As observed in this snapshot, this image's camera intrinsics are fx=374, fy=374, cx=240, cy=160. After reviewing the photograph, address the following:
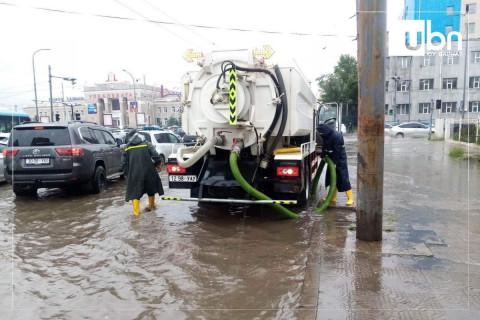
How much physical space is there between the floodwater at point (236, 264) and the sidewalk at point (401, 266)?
14mm

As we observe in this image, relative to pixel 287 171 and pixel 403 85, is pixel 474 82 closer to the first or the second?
pixel 403 85

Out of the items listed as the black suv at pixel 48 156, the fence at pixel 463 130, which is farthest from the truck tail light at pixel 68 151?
the fence at pixel 463 130

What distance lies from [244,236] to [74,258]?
→ 2349 mm

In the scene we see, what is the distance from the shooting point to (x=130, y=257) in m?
4.82

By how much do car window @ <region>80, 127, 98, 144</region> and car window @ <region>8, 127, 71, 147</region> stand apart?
0.50m

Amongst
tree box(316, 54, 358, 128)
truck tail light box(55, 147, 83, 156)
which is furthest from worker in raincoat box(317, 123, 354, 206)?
tree box(316, 54, 358, 128)

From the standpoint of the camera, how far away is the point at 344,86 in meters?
46.1

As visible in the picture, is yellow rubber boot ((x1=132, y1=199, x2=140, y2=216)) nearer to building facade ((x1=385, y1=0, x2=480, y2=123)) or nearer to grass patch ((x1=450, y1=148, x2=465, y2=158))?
grass patch ((x1=450, y1=148, x2=465, y2=158))

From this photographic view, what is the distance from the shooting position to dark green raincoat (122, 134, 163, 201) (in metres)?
6.84

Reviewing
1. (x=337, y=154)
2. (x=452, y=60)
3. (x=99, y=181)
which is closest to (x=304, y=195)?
(x=337, y=154)

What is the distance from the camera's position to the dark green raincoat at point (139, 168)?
6.84 metres

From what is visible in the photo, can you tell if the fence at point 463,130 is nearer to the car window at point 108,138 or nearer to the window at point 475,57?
the car window at point 108,138

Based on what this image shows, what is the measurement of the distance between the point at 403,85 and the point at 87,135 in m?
49.4

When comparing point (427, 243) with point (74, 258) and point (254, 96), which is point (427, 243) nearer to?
point (254, 96)
